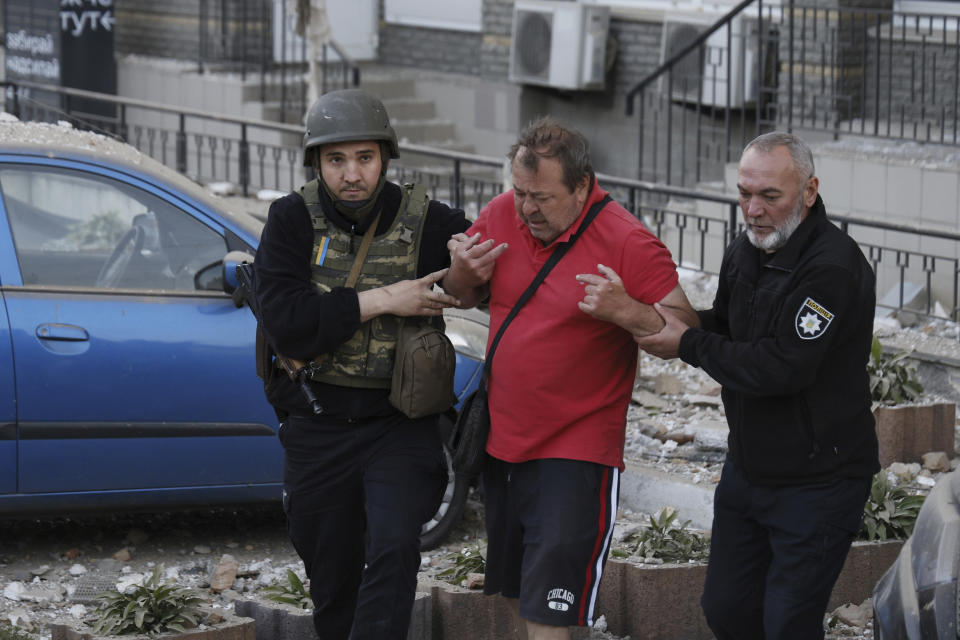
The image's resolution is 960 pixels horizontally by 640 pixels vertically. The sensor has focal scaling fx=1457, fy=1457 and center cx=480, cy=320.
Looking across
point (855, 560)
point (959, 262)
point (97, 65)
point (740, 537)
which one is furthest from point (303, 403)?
point (97, 65)

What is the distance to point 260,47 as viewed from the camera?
15.5m

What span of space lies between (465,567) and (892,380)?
277cm

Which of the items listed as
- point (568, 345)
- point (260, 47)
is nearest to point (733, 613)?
point (568, 345)

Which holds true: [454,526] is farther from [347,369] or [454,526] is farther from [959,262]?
[959,262]

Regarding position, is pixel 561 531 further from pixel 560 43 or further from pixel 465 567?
pixel 560 43

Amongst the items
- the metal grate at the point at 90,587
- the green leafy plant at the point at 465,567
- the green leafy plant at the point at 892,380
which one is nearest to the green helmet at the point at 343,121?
the green leafy plant at the point at 465,567

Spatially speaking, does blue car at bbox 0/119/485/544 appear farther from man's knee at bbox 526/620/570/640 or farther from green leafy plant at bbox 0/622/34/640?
man's knee at bbox 526/620/570/640

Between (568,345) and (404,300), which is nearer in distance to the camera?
(568,345)

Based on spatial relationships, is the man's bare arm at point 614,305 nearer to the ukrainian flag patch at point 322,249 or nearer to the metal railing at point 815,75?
the ukrainian flag patch at point 322,249

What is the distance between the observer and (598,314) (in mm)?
3770

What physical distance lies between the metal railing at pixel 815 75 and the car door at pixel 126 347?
18.4 ft

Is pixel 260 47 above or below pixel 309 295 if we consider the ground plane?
above

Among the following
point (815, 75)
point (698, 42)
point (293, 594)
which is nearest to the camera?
point (293, 594)

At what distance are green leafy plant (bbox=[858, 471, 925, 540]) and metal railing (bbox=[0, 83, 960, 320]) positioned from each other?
2.63m
